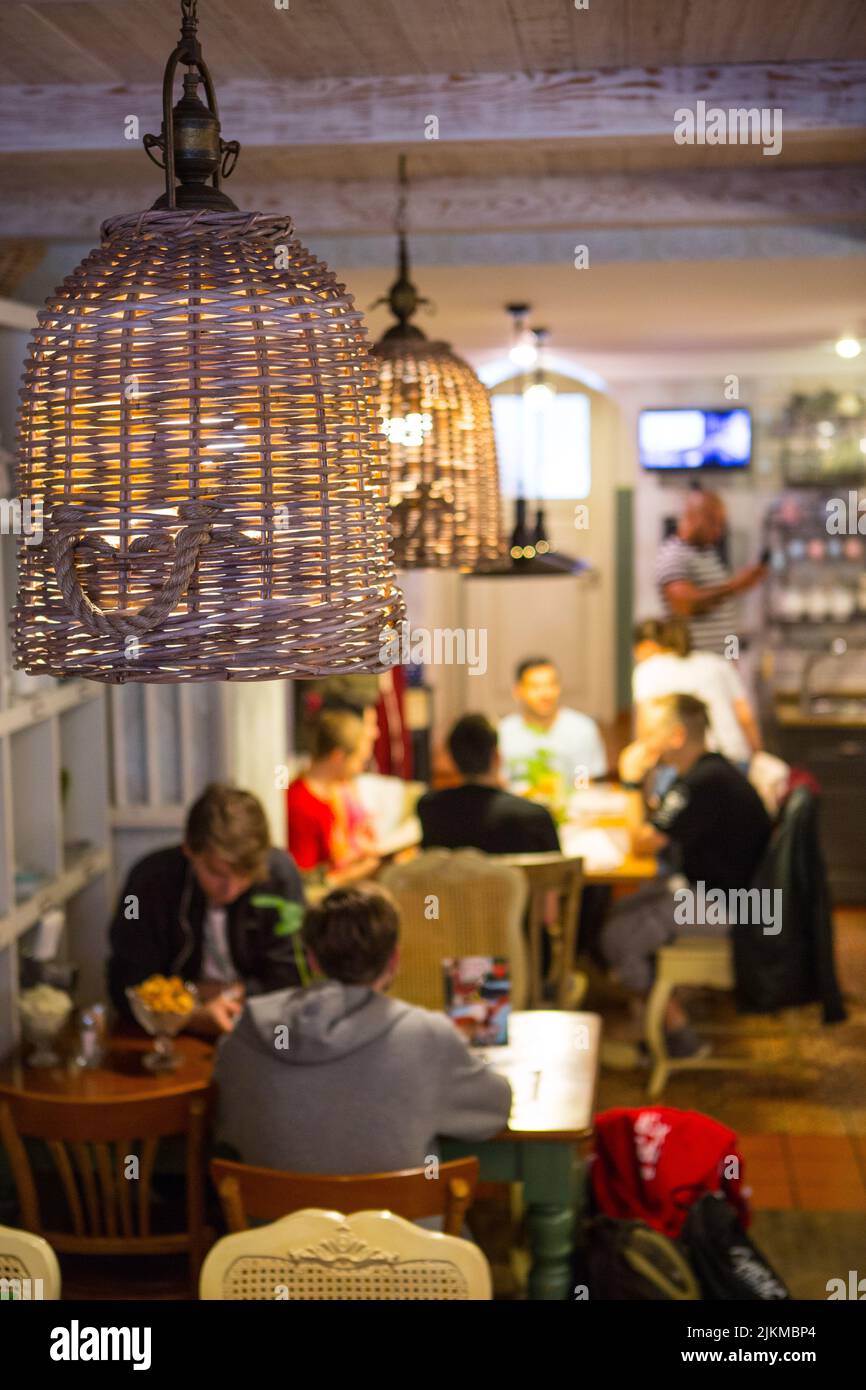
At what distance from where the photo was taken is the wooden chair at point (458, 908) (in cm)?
447

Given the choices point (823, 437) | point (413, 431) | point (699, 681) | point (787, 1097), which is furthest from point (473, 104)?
point (823, 437)

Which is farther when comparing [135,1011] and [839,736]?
[839,736]

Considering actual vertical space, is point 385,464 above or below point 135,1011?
above

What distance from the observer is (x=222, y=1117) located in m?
3.05

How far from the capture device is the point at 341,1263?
7.68 ft

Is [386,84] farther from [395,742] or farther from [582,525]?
[582,525]

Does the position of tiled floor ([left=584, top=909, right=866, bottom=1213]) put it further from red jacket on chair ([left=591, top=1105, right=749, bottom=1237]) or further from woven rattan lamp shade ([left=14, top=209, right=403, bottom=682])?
woven rattan lamp shade ([left=14, top=209, right=403, bottom=682])

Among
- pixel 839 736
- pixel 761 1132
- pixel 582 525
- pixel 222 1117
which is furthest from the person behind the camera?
pixel 582 525

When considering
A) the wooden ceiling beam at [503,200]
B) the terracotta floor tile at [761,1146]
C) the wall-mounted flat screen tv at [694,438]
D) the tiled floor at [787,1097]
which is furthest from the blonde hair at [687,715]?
the wall-mounted flat screen tv at [694,438]

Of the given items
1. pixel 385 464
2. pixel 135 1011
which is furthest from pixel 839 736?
pixel 385 464

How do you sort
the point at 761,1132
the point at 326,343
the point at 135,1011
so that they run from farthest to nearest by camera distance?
1. the point at 761,1132
2. the point at 135,1011
3. the point at 326,343

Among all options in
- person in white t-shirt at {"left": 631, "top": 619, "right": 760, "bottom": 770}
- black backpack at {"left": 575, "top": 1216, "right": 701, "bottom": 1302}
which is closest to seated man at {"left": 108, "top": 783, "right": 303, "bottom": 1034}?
black backpack at {"left": 575, "top": 1216, "right": 701, "bottom": 1302}

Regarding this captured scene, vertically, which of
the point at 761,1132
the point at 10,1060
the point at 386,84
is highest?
the point at 386,84

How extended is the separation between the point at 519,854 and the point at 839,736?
10.3 feet
